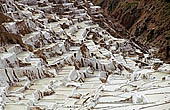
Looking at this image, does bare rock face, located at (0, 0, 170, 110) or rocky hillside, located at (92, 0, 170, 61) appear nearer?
bare rock face, located at (0, 0, 170, 110)

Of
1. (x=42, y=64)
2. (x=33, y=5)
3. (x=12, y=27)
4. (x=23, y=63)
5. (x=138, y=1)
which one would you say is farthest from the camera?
(x=138, y=1)

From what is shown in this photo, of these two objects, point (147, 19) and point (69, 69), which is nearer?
point (69, 69)

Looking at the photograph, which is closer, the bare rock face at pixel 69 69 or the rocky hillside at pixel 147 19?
the bare rock face at pixel 69 69

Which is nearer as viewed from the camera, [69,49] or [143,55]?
[69,49]

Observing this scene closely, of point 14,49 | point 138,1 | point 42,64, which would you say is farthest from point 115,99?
point 138,1

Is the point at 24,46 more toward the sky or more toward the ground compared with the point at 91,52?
more toward the sky

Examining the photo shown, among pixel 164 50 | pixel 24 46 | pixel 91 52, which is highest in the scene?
pixel 24 46

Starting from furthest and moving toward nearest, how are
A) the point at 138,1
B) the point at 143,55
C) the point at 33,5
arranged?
the point at 138,1, the point at 33,5, the point at 143,55

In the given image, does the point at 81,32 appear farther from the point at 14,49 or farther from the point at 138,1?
the point at 138,1
